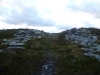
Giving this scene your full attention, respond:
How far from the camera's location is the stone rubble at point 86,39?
33.3 metres

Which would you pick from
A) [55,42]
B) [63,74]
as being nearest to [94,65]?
[63,74]

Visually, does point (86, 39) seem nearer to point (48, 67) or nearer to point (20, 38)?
point (20, 38)

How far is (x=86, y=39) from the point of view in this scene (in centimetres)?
3938

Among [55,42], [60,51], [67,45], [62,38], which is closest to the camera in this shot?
[60,51]

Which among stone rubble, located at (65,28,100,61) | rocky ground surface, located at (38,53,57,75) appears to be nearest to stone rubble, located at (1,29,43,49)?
stone rubble, located at (65,28,100,61)

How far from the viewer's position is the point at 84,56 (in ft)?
101

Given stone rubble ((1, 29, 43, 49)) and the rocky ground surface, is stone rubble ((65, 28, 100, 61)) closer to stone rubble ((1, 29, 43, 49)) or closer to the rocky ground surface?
the rocky ground surface

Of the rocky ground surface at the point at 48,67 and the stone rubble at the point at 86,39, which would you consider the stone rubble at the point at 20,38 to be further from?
the rocky ground surface at the point at 48,67

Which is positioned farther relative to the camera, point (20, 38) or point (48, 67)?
point (20, 38)

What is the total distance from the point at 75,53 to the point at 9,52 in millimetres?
8457

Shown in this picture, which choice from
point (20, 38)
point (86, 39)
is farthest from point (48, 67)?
point (20, 38)

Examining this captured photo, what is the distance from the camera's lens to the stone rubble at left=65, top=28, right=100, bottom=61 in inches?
1310

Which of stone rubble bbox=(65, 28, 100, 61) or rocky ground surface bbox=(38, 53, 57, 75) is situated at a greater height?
stone rubble bbox=(65, 28, 100, 61)

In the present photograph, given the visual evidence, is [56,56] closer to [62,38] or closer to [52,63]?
[52,63]
